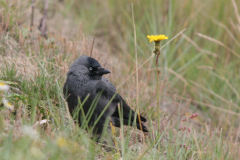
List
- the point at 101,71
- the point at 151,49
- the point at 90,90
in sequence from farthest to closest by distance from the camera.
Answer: the point at 151,49 → the point at 101,71 → the point at 90,90

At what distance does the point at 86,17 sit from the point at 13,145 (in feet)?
16.4

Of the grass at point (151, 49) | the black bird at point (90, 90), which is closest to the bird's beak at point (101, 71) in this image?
the black bird at point (90, 90)

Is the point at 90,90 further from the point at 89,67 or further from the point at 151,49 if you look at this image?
the point at 151,49

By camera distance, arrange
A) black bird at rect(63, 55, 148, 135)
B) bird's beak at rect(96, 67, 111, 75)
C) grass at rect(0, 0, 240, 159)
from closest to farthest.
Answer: black bird at rect(63, 55, 148, 135) → bird's beak at rect(96, 67, 111, 75) → grass at rect(0, 0, 240, 159)

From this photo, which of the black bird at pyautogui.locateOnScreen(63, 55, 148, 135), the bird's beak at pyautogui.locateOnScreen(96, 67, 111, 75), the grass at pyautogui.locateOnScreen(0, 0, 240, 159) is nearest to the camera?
the black bird at pyautogui.locateOnScreen(63, 55, 148, 135)

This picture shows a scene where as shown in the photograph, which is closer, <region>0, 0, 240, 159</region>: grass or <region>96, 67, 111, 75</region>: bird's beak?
<region>96, 67, 111, 75</region>: bird's beak

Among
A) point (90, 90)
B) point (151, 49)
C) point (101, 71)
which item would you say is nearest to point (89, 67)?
point (101, 71)

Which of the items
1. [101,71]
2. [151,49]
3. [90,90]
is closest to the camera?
[90,90]

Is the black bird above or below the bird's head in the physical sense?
below

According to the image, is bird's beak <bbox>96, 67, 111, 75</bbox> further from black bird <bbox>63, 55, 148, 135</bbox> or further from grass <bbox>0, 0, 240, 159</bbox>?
grass <bbox>0, 0, 240, 159</bbox>

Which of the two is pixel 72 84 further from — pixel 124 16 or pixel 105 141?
pixel 124 16

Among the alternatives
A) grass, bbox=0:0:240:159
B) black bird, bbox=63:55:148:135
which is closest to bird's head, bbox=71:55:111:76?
black bird, bbox=63:55:148:135

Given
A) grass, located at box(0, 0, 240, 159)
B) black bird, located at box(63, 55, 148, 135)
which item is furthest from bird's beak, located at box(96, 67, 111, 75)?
grass, located at box(0, 0, 240, 159)

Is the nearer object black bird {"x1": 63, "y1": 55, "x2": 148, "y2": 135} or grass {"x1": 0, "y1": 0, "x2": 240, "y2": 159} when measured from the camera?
black bird {"x1": 63, "y1": 55, "x2": 148, "y2": 135}
